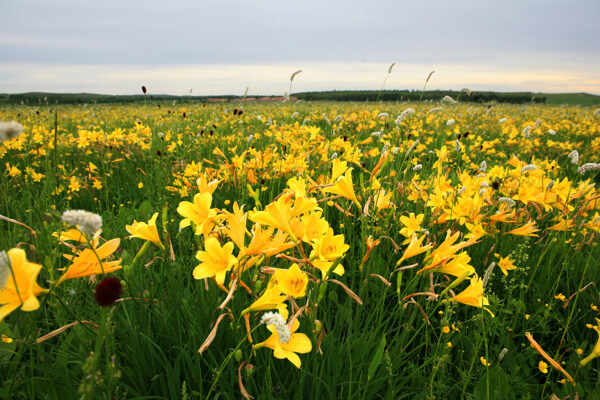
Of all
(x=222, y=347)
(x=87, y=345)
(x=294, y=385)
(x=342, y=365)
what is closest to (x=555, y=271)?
(x=342, y=365)

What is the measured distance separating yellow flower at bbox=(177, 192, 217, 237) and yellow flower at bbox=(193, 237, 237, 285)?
0.15 m

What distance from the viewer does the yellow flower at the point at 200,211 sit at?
1188 mm

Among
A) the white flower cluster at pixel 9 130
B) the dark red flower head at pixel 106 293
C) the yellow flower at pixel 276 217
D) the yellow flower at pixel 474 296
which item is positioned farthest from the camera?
the yellow flower at pixel 474 296

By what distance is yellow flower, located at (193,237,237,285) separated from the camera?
39.6 inches

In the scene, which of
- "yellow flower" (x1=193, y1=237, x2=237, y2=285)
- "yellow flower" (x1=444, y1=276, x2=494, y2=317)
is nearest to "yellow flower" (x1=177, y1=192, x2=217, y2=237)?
"yellow flower" (x1=193, y1=237, x2=237, y2=285)

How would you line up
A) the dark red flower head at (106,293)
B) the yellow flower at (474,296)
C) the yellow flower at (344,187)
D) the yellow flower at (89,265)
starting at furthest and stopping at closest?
the yellow flower at (344,187)
the yellow flower at (474,296)
the yellow flower at (89,265)
the dark red flower head at (106,293)

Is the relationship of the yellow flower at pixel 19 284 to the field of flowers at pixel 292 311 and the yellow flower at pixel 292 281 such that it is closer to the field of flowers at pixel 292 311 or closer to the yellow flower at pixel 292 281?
the field of flowers at pixel 292 311

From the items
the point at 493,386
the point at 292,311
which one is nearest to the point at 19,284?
the point at 292,311

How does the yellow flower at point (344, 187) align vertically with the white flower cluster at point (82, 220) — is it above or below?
below

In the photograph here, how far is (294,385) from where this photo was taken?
1.18 m

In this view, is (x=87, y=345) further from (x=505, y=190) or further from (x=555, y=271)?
(x=505, y=190)

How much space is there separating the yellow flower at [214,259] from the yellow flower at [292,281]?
15 centimetres

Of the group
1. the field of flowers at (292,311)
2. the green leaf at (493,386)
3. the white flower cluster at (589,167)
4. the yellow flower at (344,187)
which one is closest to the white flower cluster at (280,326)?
the field of flowers at (292,311)

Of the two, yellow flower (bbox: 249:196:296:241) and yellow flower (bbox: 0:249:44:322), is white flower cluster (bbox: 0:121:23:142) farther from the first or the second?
yellow flower (bbox: 249:196:296:241)
